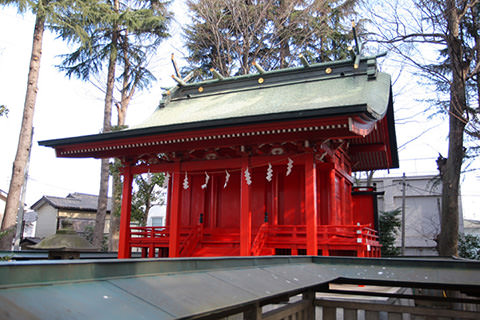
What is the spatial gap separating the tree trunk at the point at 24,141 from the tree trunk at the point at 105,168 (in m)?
6.09

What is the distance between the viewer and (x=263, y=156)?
11.5 meters

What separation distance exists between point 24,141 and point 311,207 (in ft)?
33.1

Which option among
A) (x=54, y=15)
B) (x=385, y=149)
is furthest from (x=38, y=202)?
(x=385, y=149)

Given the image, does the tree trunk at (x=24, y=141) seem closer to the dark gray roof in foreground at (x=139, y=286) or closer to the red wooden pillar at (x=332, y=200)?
the red wooden pillar at (x=332, y=200)

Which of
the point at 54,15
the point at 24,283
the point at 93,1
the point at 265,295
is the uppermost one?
the point at 93,1

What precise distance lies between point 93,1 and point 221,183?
36.9ft

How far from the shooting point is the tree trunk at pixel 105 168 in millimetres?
19958

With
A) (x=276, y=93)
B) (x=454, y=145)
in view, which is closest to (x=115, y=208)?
(x=276, y=93)

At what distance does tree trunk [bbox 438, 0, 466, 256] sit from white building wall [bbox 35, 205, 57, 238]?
32600 mm

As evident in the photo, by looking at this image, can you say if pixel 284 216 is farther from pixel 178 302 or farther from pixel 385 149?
pixel 178 302

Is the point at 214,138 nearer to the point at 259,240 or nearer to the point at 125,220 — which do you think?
the point at 259,240

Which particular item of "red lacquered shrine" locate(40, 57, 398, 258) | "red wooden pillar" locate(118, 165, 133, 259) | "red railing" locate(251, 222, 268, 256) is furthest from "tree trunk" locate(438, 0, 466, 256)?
"red wooden pillar" locate(118, 165, 133, 259)

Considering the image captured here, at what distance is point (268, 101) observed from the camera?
13508mm

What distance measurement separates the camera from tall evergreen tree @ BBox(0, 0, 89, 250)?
1335cm
